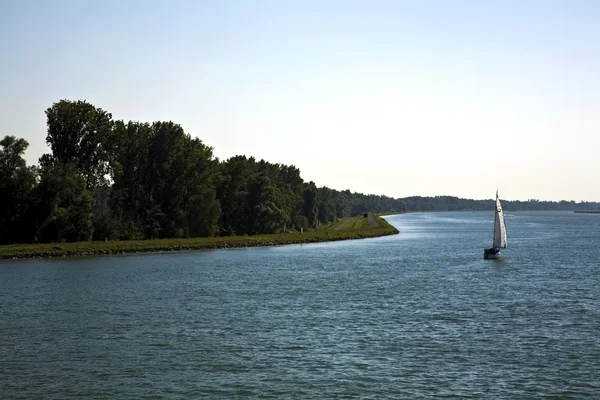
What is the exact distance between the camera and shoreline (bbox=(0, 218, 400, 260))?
9712cm

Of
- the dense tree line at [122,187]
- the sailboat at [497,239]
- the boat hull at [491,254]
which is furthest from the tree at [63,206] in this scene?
the sailboat at [497,239]

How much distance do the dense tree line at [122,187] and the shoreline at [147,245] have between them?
459 centimetres

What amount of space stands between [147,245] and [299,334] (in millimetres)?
76573

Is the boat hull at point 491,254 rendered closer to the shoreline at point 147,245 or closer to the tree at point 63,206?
the shoreline at point 147,245

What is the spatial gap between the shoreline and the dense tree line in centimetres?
459

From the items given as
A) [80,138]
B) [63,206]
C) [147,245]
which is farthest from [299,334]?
[80,138]

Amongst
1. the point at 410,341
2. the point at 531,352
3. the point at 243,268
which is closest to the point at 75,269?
the point at 243,268

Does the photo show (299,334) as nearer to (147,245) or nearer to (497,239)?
(497,239)

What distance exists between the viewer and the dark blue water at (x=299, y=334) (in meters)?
30.3

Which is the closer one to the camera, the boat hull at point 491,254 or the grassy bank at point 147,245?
the grassy bank at point 147,245

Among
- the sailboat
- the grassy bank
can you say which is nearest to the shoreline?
the grassy bank

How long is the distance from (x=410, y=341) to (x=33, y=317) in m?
25.7

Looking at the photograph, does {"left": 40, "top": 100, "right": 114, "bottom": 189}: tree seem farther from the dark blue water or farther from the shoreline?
the dark blue water

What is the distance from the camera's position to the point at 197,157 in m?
135
